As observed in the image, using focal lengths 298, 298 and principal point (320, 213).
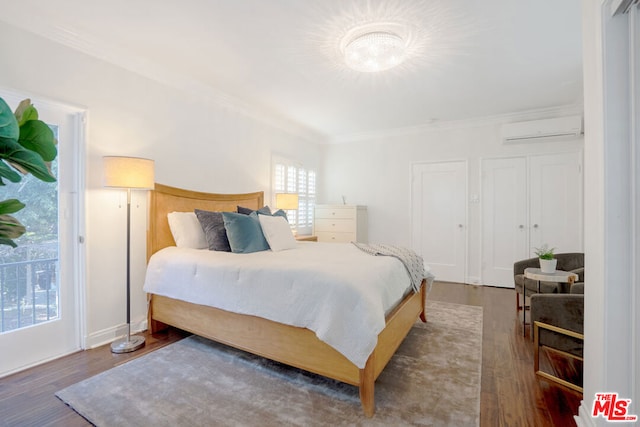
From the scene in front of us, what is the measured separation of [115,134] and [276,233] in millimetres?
1703

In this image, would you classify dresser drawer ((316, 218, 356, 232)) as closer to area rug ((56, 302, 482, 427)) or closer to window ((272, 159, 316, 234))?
window ((272, 159, 316, 234))

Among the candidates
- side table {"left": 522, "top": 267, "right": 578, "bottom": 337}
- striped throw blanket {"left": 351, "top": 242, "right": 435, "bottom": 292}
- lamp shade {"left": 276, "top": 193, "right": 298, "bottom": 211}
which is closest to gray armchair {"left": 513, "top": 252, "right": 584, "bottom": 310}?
side table {"left": 522, "top": 267, "right": 578, "bottom": 337}

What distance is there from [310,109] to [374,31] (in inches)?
80.2

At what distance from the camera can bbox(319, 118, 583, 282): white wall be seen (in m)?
4.68

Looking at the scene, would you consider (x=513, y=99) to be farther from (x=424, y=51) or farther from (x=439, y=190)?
(x=424, y=51)

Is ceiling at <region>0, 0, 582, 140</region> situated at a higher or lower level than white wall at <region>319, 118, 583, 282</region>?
higher

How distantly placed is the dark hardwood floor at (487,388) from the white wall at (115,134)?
0.38m

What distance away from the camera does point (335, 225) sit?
5277 millimetres

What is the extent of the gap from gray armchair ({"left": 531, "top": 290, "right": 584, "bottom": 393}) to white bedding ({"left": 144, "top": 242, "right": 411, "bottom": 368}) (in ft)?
2.97

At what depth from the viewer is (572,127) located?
4074 mm

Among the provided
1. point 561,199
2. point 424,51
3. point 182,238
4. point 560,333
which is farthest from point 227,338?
point 561,199

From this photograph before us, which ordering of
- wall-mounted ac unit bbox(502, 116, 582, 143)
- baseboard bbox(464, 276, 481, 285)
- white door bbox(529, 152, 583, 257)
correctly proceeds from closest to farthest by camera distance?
wall-mounted ac unit bbox(502, 116, 582, 143), white door bbox(529, 152, 583, 257), baseboard bbox(464, 276, 481, 285)

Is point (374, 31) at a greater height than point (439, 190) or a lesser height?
greater
